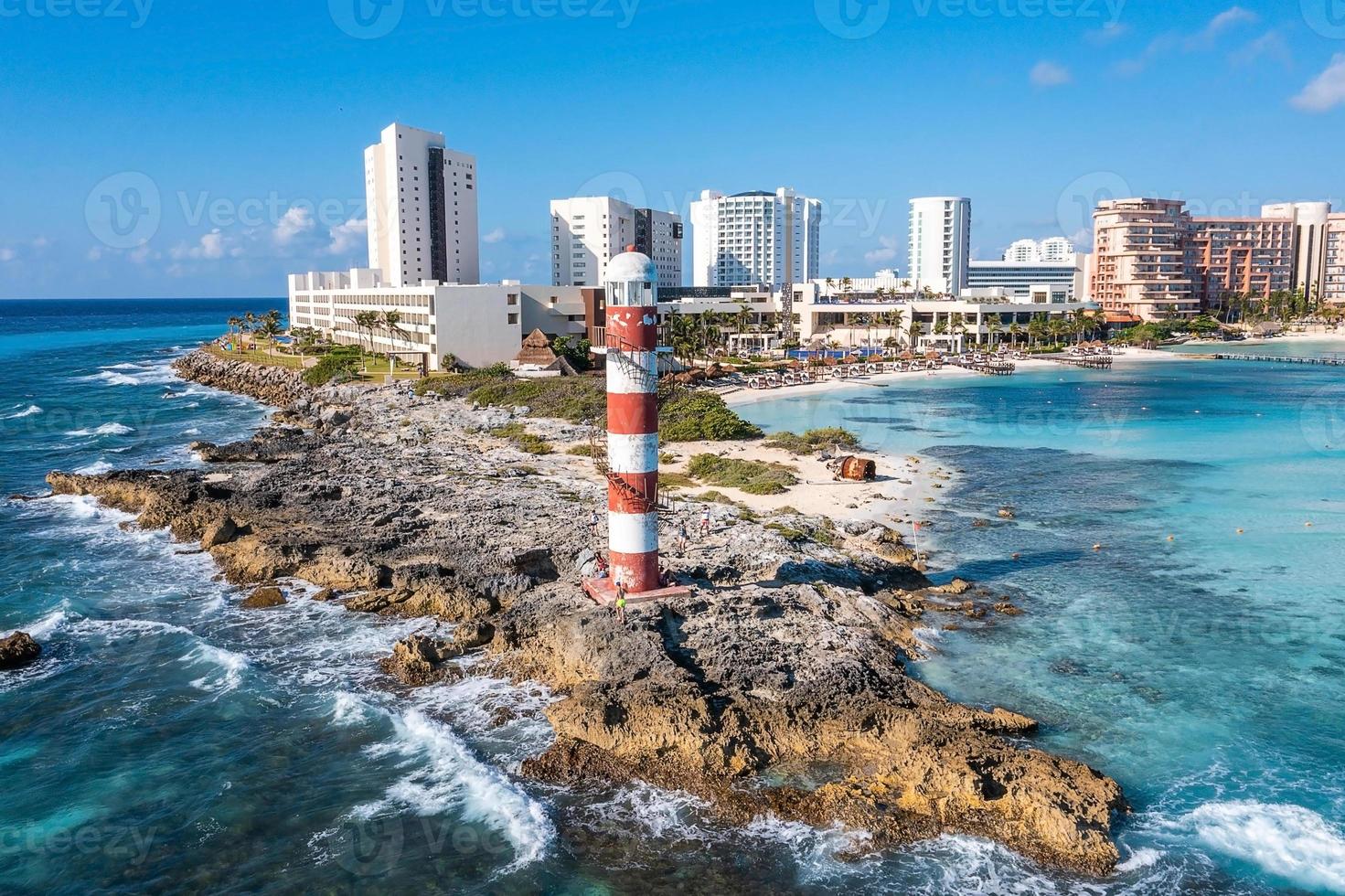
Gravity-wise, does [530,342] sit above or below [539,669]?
above

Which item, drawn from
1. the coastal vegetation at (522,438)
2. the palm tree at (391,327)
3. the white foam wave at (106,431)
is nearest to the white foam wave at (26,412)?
the white foam wave at (106,431)

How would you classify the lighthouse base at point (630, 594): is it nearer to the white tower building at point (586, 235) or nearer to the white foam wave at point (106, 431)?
the white foam wave at point (106, 431)

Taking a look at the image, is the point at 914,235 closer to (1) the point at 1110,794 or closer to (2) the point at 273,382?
(2) the point at 273,382

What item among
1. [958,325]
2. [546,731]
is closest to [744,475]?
[546,731]

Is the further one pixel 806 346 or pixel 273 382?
pixel 806 346

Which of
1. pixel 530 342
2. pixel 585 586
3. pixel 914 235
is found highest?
pixel 914 235

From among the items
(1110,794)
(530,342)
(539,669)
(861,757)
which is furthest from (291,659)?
(530,342)
